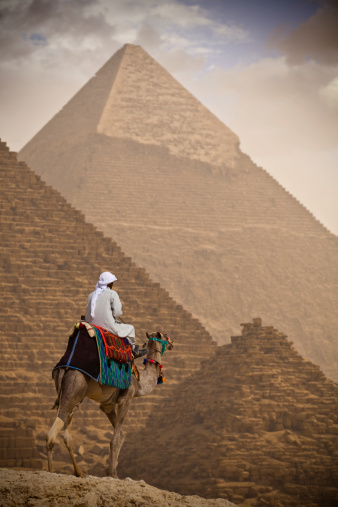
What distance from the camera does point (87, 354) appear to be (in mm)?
11531

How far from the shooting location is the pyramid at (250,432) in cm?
2470

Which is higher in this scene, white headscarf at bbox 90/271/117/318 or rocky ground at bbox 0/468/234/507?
white headscarf at bbox 90/271/117/318

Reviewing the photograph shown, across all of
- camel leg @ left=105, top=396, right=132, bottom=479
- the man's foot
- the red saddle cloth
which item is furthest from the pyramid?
the red saddle cloth

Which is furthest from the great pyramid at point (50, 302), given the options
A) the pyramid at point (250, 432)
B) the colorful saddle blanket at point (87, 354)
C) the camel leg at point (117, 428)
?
the colorful saddle blanket at point (87, 354)

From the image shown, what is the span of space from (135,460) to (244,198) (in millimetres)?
57564

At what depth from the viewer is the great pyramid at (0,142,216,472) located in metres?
29.7

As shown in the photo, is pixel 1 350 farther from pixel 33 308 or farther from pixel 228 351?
pixel 228 351

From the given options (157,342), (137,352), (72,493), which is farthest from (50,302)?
(72,493)

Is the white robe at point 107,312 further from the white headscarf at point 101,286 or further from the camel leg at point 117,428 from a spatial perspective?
the camel leg at point 117,428

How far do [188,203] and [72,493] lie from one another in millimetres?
70012

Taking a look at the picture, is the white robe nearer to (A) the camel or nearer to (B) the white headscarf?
(B) the white headscarf

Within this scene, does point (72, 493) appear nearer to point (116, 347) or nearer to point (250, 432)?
point (116, 347)

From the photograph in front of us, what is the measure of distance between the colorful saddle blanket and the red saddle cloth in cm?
4

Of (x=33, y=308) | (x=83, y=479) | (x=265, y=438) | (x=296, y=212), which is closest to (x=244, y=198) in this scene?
(x=296, y=212)
